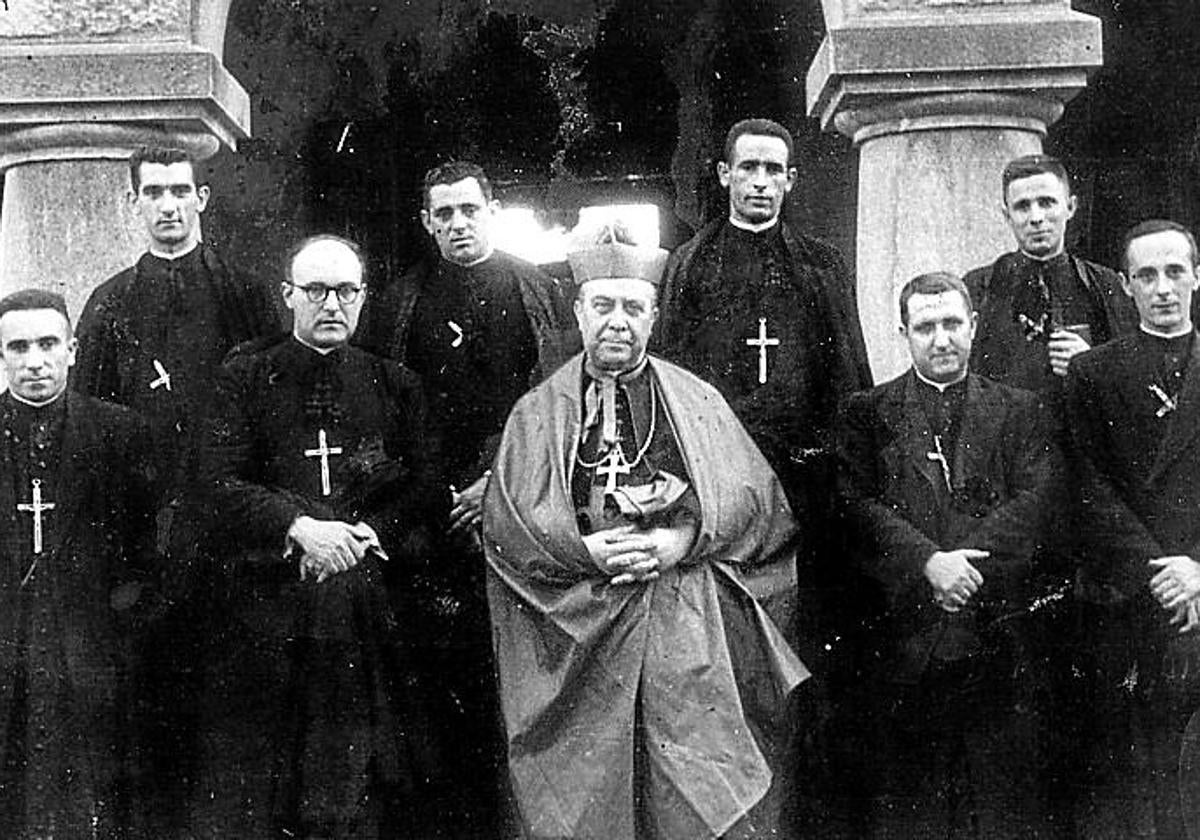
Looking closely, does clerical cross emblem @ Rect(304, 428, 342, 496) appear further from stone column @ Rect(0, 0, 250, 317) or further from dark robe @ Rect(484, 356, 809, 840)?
stone column @ Rect(0, 0, 250, 317)

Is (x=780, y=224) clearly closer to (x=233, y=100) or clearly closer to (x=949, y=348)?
(x=949, y=348)

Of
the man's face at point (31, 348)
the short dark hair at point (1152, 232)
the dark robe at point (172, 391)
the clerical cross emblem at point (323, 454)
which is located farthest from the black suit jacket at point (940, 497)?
the man's face at point (31, 348)

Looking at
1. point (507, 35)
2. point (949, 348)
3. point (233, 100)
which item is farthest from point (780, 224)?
point (233, 100)

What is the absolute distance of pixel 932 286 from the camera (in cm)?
456

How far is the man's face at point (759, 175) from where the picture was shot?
478 cm

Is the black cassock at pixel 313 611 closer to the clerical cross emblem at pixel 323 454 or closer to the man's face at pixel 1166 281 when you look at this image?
the clerical cross emblem at pixel 323 454

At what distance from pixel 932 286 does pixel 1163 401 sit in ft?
2.05

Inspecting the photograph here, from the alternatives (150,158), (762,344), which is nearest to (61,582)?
(150,158)

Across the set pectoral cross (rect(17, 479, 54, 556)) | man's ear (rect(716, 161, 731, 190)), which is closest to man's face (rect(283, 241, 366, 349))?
pectoral cross (rect(17, 479, 54, 556))

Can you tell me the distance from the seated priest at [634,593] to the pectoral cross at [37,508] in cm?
108

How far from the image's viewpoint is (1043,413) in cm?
462

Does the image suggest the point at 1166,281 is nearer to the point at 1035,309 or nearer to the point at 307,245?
the point at 1035,309

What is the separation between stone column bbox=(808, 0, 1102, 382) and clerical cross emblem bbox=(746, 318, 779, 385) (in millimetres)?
265

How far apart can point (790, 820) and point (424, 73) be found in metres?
2.35
